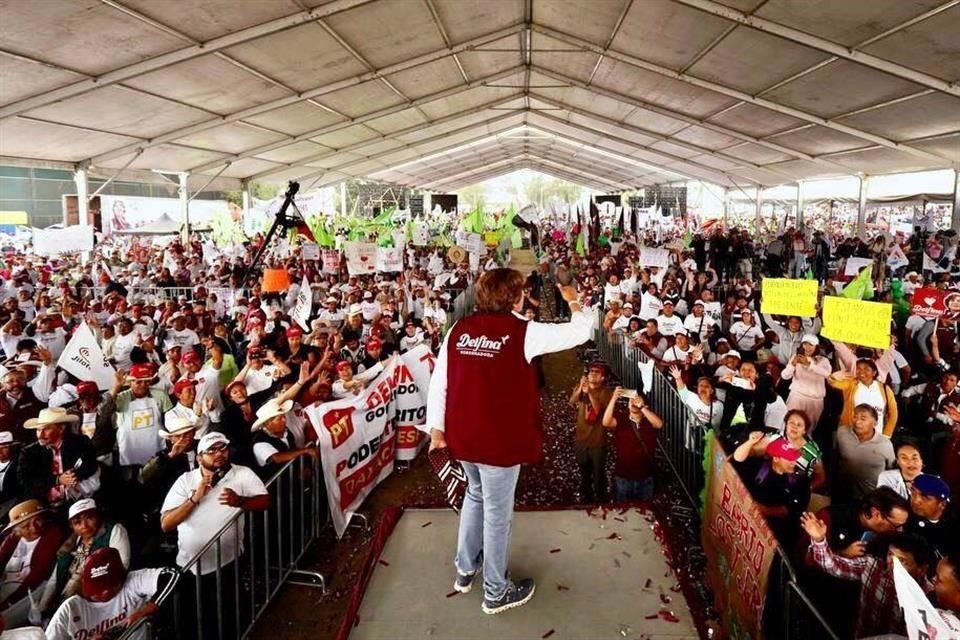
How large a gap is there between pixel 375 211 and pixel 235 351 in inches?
1283

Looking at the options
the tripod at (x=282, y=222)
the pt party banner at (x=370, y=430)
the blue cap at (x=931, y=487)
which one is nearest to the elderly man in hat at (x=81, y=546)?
the pt party banner at (x=370, y=430)

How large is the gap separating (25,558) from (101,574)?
0.76 metres

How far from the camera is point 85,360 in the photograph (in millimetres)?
6684

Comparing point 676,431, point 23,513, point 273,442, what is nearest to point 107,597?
point 23,513

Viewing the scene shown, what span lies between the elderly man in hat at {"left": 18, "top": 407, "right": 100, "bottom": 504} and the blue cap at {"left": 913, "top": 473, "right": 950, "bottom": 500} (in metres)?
5.54

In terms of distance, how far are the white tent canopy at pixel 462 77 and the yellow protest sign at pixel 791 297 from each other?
5114 millimetres

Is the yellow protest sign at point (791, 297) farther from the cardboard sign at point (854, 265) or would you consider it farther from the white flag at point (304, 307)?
the cardboard sign at point (854, 265)

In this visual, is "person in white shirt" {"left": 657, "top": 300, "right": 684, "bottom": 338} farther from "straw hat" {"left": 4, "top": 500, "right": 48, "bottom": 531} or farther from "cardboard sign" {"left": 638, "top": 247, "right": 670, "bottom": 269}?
"straw hat" {"left": 4, "top": 500, "right": 48, "bottom": 531}

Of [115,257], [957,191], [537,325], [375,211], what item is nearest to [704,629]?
[537,325]

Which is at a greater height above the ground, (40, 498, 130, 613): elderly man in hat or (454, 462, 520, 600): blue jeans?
(454, 462, 520, 600): blue jeans

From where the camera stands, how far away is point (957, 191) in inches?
714

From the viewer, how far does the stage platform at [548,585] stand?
11.4 ft

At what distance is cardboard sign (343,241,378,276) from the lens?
1201 centimetres

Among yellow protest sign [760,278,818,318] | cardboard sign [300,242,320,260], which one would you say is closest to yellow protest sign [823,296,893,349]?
yellow protest sign [760,278,818,318]
